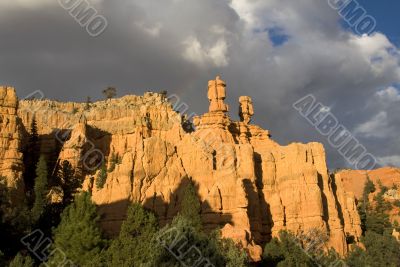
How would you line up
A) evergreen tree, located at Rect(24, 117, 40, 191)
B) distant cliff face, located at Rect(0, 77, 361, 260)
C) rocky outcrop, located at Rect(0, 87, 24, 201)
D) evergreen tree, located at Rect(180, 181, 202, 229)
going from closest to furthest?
evergreen tree, located at Rect(180, 181, 202, 229) → distant cliff face, located at Rect(0, 77, 361, 260) → rocky outcrop, located at Rect(0, 87, 24, 201) → evergreen tree, located at Rect(24, 117, 40, 191)

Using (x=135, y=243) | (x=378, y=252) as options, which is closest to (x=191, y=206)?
(x=135, y=243)

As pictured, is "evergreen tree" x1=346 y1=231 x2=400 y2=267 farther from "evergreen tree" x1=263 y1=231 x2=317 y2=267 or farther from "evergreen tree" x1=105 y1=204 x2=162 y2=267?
"evergreen tree" x1=105 y1=204 x2=162 y2=267

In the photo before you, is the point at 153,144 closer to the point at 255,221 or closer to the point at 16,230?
the point at 255,221

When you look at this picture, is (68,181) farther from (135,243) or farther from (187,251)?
(187,251)

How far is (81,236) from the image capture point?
120 ft

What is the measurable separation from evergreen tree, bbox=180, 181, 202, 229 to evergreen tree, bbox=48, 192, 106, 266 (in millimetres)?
7708

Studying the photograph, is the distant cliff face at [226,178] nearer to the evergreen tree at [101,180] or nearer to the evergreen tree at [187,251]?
the evergreen tree at [101,180]

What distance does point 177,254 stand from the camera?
30219 millimetres

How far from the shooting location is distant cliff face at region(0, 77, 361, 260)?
47031 mm

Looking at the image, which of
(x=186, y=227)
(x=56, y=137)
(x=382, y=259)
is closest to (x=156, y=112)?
(x=56, y=137)

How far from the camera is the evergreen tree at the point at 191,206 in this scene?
43188 millimetres

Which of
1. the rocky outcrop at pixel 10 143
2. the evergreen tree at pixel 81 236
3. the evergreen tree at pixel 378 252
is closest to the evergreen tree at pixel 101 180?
the rocky outcrop at pixel 10 143

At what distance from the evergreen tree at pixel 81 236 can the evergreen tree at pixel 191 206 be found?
771 cm

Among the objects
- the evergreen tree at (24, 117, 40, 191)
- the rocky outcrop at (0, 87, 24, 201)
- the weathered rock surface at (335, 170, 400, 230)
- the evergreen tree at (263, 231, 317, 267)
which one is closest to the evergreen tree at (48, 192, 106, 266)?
the evergreen tree at (263, 231, 317, 267)
